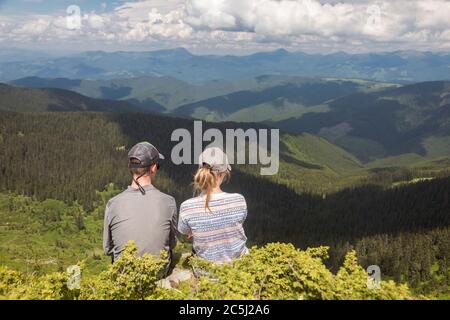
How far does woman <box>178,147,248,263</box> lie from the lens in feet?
46.9

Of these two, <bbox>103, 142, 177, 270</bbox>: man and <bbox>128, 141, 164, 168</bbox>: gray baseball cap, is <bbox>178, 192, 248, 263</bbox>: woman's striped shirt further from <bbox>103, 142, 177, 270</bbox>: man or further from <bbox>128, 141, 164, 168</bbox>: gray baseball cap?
<bbox>128, 141, 164, 168</bbox>: gray baseball cap

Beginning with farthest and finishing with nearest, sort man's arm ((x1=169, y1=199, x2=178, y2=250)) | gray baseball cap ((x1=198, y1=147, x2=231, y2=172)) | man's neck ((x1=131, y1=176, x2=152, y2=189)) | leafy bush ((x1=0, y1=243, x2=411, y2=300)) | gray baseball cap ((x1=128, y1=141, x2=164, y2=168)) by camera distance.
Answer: man's arm ((x1=169, y1=199, x2=178, y2=250))
man's neck ((x1=131, y1=176, x2=152, y2=189))
gray baseball cap ((x1=128, y1=141, x2=164, y2=168))
gray baseball cap ((x1=198, y1=147, x2=231, y2=172))
leafy bush ((x1=0, y1=243, x2=411, y2=300))

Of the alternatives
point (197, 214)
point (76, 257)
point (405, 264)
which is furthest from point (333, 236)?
point (197, 214)

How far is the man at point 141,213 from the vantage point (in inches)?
575

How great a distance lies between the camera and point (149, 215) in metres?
14.7

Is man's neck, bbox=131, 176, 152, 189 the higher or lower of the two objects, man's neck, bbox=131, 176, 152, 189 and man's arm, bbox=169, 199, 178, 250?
the higher

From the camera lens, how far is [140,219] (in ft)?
48.1

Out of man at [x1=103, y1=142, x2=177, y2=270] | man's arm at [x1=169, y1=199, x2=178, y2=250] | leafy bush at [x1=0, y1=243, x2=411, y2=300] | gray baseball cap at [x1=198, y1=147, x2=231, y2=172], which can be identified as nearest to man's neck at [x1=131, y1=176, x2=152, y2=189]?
man at [x1=103, y1=142, x2=177, y2=270]

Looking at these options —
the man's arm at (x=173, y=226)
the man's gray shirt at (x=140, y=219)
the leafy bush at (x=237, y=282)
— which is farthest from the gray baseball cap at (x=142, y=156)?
the leafy bush at (x=237, y=282)

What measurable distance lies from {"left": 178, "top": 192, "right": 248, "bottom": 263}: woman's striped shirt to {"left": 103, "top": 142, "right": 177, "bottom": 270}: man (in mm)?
758

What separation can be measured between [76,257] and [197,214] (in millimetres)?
186638

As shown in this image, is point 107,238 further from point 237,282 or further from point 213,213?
point 237,282

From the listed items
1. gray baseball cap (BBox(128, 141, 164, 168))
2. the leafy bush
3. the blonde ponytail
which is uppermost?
gray baseball cap (BBox(128, 141, 164, 168))

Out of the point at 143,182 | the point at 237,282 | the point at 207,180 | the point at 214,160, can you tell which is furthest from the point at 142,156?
the point at 237,282
